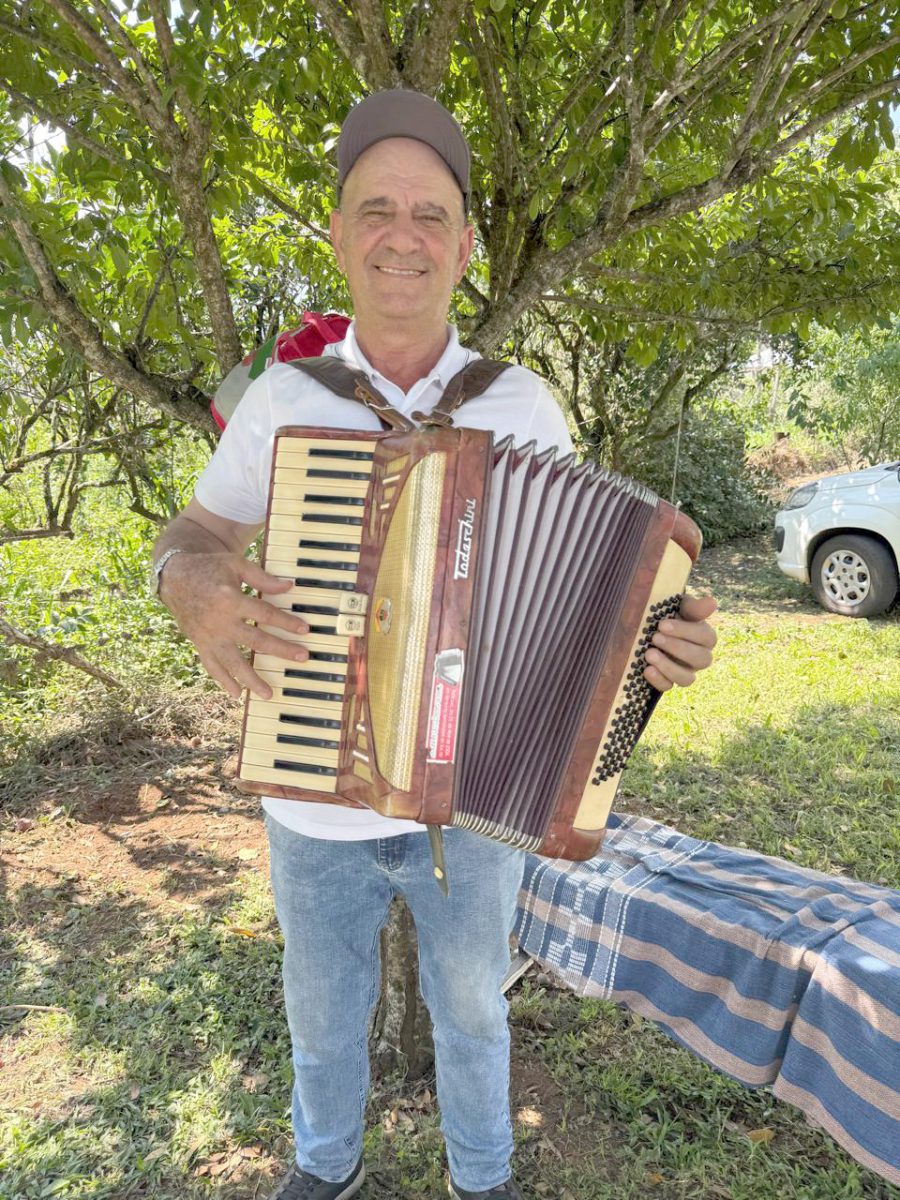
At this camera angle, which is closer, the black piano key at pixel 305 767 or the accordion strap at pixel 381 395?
the black piano key at pixel 305 767

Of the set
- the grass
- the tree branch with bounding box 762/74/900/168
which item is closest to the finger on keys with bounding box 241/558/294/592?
the grass

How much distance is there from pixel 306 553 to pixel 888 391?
449 inches

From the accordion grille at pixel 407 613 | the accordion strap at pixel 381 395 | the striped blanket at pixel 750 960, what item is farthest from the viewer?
the striped blanket at pixel 750 960

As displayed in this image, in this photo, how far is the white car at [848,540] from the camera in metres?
6.91

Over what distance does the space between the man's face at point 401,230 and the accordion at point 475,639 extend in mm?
376

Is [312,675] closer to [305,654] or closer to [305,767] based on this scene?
[305,654]

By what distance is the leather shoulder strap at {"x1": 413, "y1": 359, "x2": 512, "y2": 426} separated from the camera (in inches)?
65.3

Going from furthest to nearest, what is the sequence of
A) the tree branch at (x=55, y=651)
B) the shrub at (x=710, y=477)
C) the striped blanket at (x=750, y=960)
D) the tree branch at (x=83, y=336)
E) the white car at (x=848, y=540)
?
the shrub at (x=710, y=477) → the white car at (x=848, y=540) → the tree branch at (x=55, y=651) → the tree branch at (x=83, y=336) → the striped blanket at (x=750, y=960)

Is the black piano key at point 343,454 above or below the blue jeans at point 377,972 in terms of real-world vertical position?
above

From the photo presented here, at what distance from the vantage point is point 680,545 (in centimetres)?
162

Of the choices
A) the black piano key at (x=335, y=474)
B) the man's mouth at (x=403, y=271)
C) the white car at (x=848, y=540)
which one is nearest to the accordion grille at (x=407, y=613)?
the black piano key at (x=335, y=474)

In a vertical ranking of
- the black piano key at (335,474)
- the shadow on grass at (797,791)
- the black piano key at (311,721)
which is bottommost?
the shadow on grass at (797,791)

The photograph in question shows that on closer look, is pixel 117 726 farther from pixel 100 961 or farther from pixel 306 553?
pixel 306 553

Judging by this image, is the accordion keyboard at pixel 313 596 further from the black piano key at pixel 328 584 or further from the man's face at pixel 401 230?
the man's face at pixel 401 230
